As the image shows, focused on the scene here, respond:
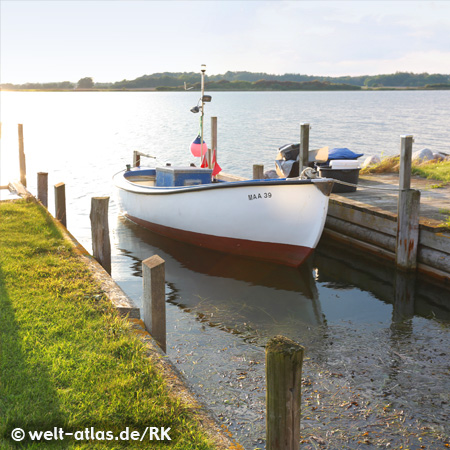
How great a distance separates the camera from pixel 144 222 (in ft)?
48.1

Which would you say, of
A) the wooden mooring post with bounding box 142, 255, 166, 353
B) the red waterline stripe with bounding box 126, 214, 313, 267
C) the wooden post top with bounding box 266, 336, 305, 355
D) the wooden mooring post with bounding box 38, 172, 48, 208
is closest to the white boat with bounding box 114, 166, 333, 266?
the red waterline stripe with bounding box 126, 214, 313, 267

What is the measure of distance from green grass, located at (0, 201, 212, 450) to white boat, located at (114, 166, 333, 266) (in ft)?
14.8

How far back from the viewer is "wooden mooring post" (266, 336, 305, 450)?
335cm

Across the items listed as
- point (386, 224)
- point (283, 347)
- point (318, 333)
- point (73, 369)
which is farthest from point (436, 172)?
point (283, 347)

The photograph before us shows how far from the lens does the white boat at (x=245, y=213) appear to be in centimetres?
1084

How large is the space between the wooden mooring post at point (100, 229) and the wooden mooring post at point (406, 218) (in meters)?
5.23

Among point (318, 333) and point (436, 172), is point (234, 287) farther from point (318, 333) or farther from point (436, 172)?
point (436, 172)

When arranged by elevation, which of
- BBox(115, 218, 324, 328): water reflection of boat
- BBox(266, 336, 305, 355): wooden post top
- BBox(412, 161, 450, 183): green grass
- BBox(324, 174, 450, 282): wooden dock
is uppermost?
BBox(266, 336, 305, 355): wooden post top

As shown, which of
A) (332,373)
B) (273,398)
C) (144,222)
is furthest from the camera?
(144,222)

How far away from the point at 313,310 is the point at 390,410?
369 cm

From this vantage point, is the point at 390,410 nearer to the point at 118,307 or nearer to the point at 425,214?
the point at 118,307

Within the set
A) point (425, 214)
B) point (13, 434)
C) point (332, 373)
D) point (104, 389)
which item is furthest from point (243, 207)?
point (13, 434)

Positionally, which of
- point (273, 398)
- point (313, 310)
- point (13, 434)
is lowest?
point (313, 310)

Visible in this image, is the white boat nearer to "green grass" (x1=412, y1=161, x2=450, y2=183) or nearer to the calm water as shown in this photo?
the calm water
